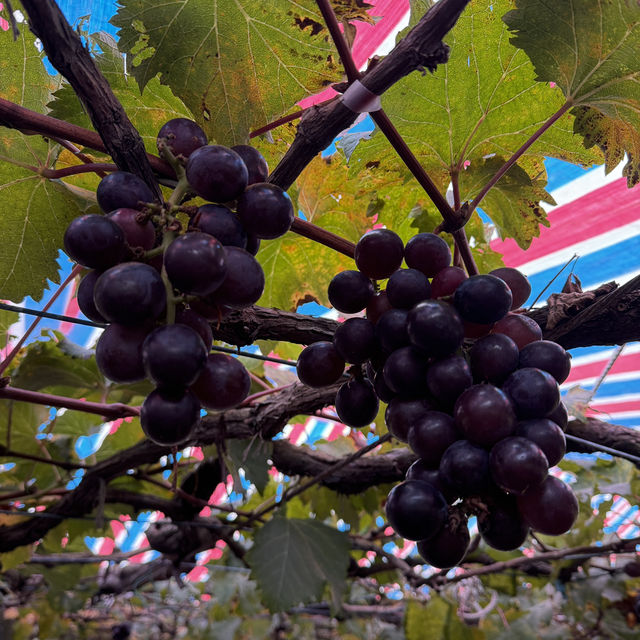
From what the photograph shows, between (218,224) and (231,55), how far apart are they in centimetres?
25

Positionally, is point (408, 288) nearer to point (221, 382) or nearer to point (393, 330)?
point (393, 330)

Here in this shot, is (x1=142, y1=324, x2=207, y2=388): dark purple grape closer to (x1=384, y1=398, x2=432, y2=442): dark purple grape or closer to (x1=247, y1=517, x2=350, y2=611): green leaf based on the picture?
(x1=384, y1=398, x2=432, y2=442): dark purple grape

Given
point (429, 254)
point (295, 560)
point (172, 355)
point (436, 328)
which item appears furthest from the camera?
point (295, 560)

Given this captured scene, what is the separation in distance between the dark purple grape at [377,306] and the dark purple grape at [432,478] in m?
0.16

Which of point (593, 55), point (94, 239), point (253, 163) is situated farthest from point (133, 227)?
point (593, 55)

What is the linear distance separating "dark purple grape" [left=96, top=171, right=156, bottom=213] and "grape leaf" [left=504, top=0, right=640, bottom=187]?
1.47ft

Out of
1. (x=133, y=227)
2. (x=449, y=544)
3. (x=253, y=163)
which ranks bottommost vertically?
(x=449, y=544)

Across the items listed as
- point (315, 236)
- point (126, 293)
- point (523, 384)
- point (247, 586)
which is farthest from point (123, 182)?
point (247, 586)

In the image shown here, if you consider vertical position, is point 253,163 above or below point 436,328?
above

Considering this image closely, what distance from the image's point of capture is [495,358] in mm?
522

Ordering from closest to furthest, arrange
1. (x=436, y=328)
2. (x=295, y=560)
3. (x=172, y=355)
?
(x=172, y=355), (x=436, y=328), (x=295, y=560)

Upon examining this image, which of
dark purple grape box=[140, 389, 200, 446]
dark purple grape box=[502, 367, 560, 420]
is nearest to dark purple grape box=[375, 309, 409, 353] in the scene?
dark purple grape box=[502, 367, 560, 420]

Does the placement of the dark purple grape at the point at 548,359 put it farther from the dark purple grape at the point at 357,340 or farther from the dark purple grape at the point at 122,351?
the dark purple grape at the point at 122,351

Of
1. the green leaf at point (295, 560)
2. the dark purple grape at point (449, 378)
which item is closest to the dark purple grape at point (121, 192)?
the dark purple grape at point (449, 378)
